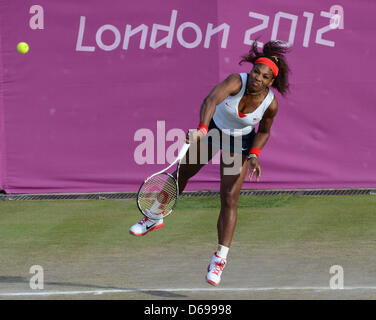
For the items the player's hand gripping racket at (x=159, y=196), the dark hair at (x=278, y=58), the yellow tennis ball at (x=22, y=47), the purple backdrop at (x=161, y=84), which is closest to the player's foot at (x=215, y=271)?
the player's hand gripping racket at (x=159, y=196)

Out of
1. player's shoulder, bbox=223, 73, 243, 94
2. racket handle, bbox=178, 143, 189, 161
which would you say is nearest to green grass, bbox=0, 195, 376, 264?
racket handle, bbox=178, 143, 189, 161

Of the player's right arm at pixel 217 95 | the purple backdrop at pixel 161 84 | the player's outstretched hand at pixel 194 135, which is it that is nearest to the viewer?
the player's outstretched hand at pixel 194 135

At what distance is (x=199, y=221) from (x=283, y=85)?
3497 mm

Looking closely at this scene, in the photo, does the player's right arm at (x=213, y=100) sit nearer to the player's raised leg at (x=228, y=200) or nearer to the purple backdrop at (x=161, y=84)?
the player's raised leg at (x=228, y=200)

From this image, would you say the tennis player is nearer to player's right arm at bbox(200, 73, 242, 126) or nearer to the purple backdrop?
player's right arm at bbox(200, 73, 242, 126)

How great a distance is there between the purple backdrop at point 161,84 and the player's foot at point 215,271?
5136mm

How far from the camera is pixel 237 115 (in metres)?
6.60

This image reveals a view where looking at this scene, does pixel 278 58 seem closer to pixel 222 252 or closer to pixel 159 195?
pixel 159 195

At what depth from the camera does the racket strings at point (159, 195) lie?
6.83 m

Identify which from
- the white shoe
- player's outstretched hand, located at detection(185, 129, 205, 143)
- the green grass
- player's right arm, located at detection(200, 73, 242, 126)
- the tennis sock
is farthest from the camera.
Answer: the green grass

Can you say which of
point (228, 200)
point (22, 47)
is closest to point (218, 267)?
point (228, 200)

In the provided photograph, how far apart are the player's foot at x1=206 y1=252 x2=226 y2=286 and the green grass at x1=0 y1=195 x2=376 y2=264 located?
1.88 meters

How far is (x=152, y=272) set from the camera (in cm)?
718

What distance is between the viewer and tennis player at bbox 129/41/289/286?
6414 millimetres
